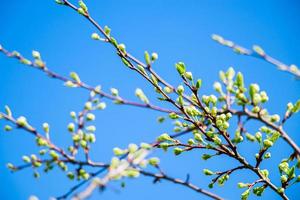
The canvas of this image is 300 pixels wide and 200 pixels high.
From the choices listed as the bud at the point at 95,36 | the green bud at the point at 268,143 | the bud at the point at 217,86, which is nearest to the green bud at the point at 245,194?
the green bud at the point at 268,143

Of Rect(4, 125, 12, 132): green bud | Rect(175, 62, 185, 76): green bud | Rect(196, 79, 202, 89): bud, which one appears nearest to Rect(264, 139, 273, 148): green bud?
Rect(196, 79, 202, 89): bud

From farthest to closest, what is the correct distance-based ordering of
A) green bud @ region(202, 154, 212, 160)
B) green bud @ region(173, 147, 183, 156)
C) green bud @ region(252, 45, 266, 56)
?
green bud @ region(202, 154, 212, 160) < green bud @ region(173, 147, 183, 156) < green bud @ region(252, 45, 266, 56)

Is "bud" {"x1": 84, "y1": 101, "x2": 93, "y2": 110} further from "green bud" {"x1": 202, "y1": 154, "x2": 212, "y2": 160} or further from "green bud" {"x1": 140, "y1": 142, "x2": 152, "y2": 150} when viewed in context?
"green bud" {"x1": 202, "y1": 154, "x2": 212, "y2": 160}

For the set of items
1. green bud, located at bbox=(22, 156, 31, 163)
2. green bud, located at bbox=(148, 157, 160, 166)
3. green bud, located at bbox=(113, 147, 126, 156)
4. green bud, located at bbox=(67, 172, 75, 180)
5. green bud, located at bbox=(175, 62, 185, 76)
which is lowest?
green bud, located at bbox=(148, 157, 160, 166)

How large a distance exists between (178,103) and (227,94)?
797 mm

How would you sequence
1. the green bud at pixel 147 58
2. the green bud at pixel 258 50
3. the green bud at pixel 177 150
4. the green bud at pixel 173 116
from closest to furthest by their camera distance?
1. the green bud at pixel 258 50
2. the green bud at pixel 147 58
3. the green bud at pixel 173 116
4. the green bud at pixel 177 150

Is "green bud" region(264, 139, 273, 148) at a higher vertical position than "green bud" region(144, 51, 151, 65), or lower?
lower

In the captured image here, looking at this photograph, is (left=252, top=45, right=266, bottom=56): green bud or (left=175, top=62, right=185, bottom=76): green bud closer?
(left=252, top=45, right=266, bottom=56): green bud

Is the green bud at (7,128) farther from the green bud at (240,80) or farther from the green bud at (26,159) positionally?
the green bud at (240,80)

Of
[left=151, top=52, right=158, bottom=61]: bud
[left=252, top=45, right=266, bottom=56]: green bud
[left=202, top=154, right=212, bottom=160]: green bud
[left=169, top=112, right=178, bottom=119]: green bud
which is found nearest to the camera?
[left=252, top=45, right=266, bottom=56]: green bud

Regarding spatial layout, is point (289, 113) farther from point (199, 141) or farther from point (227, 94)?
point (199, 141)

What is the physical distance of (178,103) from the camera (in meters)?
3.15

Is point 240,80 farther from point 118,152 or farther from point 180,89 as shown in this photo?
point 118,152

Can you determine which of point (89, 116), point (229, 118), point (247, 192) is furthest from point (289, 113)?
point (89, 116)
